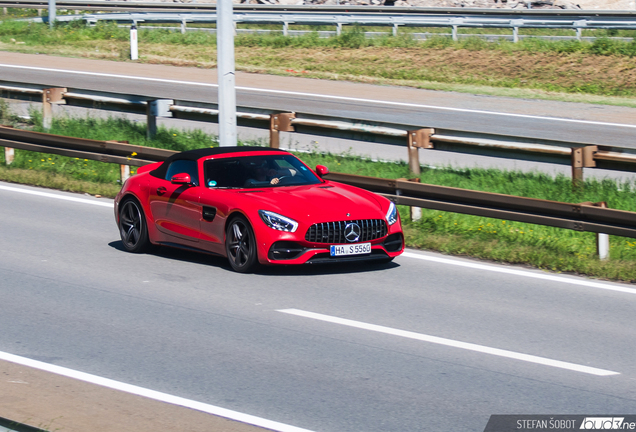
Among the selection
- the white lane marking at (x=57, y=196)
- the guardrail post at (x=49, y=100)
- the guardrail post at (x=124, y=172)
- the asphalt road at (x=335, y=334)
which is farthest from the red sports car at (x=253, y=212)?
the guardrail post at (x=49, y=100)

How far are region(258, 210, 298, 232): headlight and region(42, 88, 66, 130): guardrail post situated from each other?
392 inches

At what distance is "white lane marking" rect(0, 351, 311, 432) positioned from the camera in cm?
583

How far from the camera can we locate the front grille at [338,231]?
9.89 metres

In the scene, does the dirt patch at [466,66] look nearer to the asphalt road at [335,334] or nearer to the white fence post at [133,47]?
the white fence post at [133,47]

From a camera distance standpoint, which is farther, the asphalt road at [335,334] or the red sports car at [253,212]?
the red sports car at [253,212]

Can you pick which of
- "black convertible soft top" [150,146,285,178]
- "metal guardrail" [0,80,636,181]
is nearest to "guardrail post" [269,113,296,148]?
"metal guardrail" [0,80,636,181]

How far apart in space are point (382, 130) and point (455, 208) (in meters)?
2.95

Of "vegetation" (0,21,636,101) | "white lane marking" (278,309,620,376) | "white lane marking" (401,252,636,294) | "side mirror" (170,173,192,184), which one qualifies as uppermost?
"vegetation" (0,21,636,101)

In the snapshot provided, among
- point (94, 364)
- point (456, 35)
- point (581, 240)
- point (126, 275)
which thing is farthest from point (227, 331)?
point (456, 35)

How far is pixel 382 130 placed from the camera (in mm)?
14516

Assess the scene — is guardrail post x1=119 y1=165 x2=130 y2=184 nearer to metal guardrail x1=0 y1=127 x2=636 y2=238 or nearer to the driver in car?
metal guardrail x1=0 y1=127 x2=636 y2=238

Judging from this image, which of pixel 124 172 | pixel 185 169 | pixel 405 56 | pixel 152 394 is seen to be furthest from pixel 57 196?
pixel 405 56

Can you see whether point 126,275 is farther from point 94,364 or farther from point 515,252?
point 515,252

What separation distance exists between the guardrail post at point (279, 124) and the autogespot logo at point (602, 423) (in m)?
10.3
